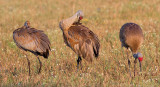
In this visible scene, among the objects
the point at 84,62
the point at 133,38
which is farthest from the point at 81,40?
the point at 133,38

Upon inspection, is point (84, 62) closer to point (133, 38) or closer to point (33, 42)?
point (133, 38)

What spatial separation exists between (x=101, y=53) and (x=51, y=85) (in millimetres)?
3009

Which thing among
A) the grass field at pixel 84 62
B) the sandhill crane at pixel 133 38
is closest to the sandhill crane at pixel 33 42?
the grass field at pixel 84 62

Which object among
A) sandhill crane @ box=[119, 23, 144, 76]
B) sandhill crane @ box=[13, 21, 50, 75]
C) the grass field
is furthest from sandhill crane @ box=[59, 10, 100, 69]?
sandhill crane @ box=[119, 23, 144, 76]

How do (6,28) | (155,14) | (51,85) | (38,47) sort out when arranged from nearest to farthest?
(51,85), (38,47), (6,28), (155,14)

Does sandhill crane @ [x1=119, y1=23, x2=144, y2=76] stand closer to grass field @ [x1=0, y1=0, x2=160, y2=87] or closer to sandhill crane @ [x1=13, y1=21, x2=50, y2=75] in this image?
grass field @ [x1=0, y1=0, x2=160, y2=87]

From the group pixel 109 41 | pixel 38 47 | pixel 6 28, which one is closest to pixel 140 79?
pixel 38 47

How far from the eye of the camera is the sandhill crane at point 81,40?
7.25m

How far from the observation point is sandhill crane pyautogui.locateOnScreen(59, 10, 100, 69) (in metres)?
7.25

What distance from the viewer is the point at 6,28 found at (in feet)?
41.6

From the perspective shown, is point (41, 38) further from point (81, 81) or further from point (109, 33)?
point (109, 33)

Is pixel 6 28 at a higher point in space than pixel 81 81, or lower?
higher

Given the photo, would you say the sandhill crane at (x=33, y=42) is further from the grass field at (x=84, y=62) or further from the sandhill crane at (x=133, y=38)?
the sandhill crane at (x=133, y=38)

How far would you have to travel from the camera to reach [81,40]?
735 cm
